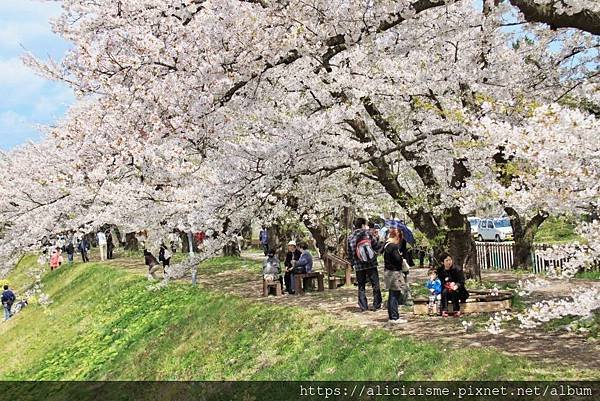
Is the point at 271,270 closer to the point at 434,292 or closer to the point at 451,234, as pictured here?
the point at 451,234

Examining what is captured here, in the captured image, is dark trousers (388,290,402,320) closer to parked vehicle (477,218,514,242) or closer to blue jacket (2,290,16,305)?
blue jacket (2,290,16,305)

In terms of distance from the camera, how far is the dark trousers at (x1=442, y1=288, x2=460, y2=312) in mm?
10391

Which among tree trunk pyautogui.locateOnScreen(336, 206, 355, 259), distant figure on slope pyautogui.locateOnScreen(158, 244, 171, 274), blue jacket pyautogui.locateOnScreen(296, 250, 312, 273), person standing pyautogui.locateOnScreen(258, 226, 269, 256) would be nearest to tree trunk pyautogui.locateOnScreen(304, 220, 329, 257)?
tree trunk pyautogui.locateOnScreen(336, 206, 355, 259)

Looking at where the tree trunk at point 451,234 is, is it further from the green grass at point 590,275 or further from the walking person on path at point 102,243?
the walking person on path at point 102,243

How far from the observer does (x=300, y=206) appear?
15.8 metres

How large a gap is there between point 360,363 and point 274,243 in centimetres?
1383

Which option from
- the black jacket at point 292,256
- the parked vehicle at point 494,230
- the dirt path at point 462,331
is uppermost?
the black jacket at point 292,256

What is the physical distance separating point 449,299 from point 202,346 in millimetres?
5862

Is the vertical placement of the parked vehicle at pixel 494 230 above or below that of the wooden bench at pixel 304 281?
below

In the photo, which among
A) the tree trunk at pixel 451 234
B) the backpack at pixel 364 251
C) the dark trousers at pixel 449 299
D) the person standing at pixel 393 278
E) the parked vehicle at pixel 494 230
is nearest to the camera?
the person standing at pixel 393 278

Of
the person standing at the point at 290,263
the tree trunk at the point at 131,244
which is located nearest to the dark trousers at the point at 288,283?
the person standing at the point at 290,263

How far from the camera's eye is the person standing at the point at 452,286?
10.2 metres

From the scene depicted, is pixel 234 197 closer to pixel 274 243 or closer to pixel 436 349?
pixel 436 349

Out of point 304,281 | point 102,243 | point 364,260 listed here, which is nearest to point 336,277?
point 304,281
